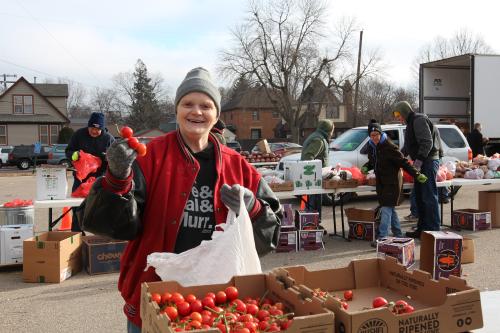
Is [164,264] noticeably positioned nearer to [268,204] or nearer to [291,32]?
[268,204]

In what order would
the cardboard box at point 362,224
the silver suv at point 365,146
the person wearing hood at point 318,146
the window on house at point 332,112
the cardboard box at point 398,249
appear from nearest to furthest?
1. the cardboard box at point 398,249
2. the cardboard box at point 362,224
3. the person wearing hood at point 318,146
4. the silver suv at point 365,146
5. the window on house at point 332,112

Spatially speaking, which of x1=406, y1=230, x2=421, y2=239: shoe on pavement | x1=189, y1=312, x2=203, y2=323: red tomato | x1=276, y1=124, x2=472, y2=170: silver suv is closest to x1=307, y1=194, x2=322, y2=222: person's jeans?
x1=406, y1=230, x2=421, y2=239: shoe on pavement

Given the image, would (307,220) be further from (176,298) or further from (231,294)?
(176,298)

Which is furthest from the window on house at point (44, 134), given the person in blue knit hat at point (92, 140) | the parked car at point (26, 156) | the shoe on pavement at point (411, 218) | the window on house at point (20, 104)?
the shoe on pavement at point (411, 218)

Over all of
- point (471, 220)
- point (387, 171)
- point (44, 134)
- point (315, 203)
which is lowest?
point (471, 220)

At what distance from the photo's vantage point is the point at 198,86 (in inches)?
91.9

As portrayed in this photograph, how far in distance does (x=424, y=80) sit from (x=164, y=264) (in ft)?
49.7

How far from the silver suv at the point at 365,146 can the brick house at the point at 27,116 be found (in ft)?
144

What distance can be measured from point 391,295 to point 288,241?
5.63 m

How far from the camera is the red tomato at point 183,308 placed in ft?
6.14

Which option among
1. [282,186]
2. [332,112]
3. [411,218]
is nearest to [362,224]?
[282,186]

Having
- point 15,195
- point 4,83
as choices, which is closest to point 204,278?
point 15,195

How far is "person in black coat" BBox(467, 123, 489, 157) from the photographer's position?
588 inches

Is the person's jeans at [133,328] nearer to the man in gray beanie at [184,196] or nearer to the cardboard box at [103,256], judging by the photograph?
the man in gray beanie at [184,196]
